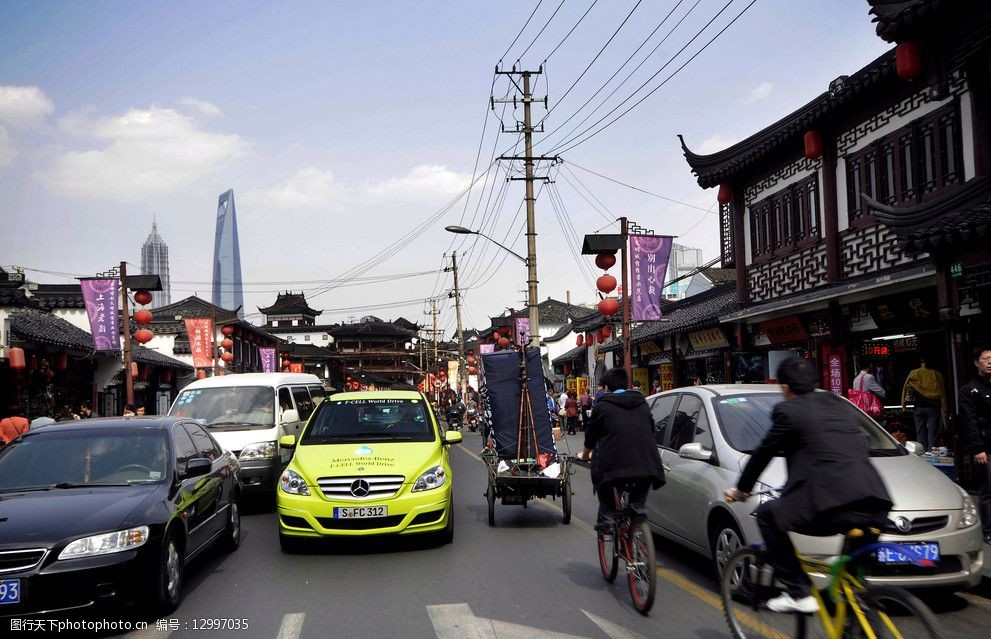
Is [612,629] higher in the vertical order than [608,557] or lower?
lower

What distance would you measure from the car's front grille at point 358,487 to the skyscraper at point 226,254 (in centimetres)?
12413

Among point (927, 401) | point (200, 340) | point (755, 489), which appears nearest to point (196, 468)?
point (755, 489)

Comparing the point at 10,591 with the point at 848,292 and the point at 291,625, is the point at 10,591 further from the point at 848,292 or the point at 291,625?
the point at 848,292

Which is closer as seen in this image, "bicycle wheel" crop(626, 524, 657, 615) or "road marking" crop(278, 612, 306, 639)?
"road marking" crop(278, 612, 306, 639)

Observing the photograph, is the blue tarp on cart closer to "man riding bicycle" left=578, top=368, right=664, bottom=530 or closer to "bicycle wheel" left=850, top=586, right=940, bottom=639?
"man riding bicycle" left=578, top=368, right=664, bottom=530

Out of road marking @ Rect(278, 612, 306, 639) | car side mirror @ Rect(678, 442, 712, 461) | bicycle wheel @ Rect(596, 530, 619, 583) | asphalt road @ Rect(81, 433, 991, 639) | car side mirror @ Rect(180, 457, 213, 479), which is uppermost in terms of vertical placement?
car side mirror @ Rect(678, 442, 712, 461)

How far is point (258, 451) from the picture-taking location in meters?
12.2

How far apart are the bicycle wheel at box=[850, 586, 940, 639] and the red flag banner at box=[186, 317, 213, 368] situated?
33.6 metres

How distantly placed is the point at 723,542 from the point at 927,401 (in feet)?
26.8

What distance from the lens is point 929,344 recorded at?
14273 mm

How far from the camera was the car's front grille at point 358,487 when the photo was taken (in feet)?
27.2

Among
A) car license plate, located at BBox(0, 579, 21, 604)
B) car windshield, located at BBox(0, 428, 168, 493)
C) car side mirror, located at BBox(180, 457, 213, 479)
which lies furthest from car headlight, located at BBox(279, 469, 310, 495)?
car license plate, located at BBox(0, 579, 21, 604)

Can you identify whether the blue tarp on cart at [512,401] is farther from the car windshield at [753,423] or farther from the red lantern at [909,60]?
the red lantern at [909,60]

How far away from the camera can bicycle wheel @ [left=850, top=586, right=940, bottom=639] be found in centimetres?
368
